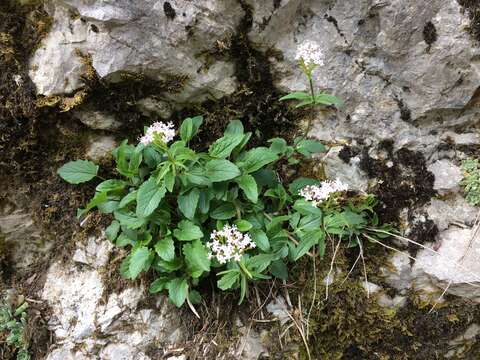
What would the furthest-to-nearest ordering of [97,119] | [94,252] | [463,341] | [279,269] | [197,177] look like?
[94,252] → [97,119] → [463,341] → [279,269] → [197,177]

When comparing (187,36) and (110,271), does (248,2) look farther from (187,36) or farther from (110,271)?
(110,271)

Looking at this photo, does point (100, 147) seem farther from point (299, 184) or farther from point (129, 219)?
point (299, 184)

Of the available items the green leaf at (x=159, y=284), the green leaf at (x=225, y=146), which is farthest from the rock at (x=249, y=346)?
the green leaf at (x=225, y=146)

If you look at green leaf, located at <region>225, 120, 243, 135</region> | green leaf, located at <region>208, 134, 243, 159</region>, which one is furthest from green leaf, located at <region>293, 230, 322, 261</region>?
green leaf, located at <region>225, 120, 243, 135</region>

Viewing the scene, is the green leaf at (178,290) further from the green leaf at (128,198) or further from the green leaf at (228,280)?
the green leaf at (128,198)

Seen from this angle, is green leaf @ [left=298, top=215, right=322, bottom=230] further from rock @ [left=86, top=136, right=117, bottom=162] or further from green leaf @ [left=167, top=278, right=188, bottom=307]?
rock @ [left=86, top=136, right=117, bottom=162]

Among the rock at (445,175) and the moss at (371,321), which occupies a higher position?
the rock at (445,175)

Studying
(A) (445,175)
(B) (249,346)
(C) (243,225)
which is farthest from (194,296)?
(A) (445,175)
